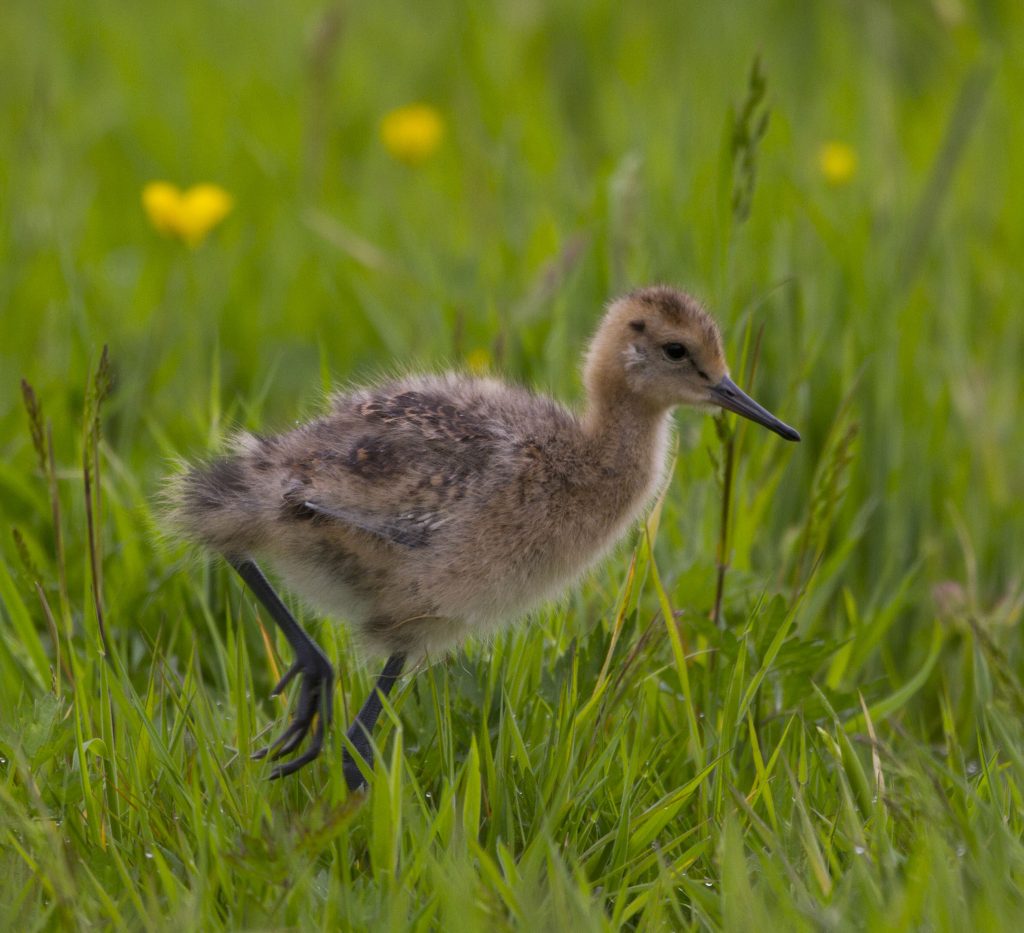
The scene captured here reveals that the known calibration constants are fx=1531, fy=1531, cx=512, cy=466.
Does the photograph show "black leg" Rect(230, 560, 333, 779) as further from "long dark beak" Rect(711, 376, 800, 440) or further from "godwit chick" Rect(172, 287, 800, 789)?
"long dark beak" Rect(711, 376, 800, 440)

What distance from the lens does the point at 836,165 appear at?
18.8 feet

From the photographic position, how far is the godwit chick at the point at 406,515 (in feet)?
10.2

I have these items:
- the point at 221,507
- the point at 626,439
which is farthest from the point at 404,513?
the point at 626,439

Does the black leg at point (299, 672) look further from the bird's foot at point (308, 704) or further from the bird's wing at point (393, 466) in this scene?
the bird's wing at point (393, 466)

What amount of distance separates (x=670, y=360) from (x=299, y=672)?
1.11 m

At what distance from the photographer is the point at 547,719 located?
3.26 metres

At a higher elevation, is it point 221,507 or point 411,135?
point 411,135

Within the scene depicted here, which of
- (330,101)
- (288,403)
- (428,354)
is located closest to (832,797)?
(428,354)

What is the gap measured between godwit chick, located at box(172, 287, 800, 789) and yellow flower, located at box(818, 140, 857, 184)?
255cm

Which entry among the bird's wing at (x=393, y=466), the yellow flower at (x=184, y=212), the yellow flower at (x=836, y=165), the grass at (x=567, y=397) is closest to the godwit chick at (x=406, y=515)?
the bird's wing at (x=393, y=466)

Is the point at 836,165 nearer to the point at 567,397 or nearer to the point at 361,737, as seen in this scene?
the point at 567,397

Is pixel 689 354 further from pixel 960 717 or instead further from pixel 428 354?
pixel 428 354

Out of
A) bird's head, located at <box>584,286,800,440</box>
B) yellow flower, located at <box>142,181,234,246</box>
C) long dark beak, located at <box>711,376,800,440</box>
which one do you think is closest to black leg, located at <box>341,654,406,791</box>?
bird's head, located at <box>584,286,800,440</box>

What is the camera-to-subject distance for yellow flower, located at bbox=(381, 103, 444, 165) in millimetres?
6105
